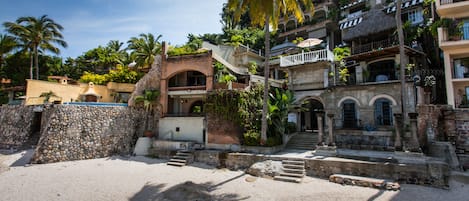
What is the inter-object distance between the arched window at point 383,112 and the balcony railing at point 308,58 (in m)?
5.27

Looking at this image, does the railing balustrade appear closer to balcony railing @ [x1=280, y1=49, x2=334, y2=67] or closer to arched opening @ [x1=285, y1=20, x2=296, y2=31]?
balcony railing @ [x1=280, y1=49, x2=334, y2=67]

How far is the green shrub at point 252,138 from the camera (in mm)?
15794

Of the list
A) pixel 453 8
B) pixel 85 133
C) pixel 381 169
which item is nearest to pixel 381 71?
pixel 453 8

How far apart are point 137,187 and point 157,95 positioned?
37.1 ft

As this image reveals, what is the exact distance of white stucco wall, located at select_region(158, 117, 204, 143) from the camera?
19.3 metres

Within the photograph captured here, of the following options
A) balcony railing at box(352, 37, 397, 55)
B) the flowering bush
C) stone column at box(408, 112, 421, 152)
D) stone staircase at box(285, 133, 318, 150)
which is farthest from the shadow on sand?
balcony railing at box(352, 37, 397, 55)

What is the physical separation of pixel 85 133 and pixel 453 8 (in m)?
29.7

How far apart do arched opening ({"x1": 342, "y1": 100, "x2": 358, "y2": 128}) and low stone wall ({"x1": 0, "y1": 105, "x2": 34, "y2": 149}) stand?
27847 mm

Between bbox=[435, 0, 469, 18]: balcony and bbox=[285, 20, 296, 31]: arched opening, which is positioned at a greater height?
bbox=[285, 20, 296, 31]: arched opening

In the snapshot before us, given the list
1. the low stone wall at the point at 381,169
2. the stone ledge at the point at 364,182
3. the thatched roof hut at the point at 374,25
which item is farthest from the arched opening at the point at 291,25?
the stone ledge at the point at 364,182

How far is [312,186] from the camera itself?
36.3ft

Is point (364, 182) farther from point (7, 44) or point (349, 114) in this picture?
point (7, 44)

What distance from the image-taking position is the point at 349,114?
717 inches

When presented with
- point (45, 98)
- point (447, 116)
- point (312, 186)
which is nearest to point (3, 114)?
point (45, 98)
